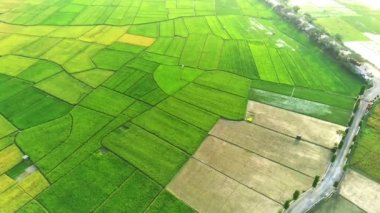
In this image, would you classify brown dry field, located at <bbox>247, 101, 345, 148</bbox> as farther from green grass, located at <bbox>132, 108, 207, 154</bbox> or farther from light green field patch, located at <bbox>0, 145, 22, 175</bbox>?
light green field patch, located at <bbox>0, 145, 22, 175</bbox>

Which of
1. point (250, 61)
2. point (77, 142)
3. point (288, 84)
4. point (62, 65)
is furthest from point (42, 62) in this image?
point (288, 84)

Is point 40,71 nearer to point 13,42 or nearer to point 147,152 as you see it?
point 13,42

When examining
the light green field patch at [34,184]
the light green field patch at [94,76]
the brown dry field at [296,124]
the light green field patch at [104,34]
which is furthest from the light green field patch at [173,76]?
the light green field patch at [34,184]

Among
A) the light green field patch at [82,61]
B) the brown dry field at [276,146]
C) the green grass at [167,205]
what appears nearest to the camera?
the green grass at [167,205]

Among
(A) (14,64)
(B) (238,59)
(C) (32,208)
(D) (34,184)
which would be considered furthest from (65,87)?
(B) (238,59)

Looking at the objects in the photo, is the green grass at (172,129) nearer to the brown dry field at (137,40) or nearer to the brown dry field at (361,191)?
the brown dry field at (361,191)

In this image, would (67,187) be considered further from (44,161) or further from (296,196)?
(296,196)
